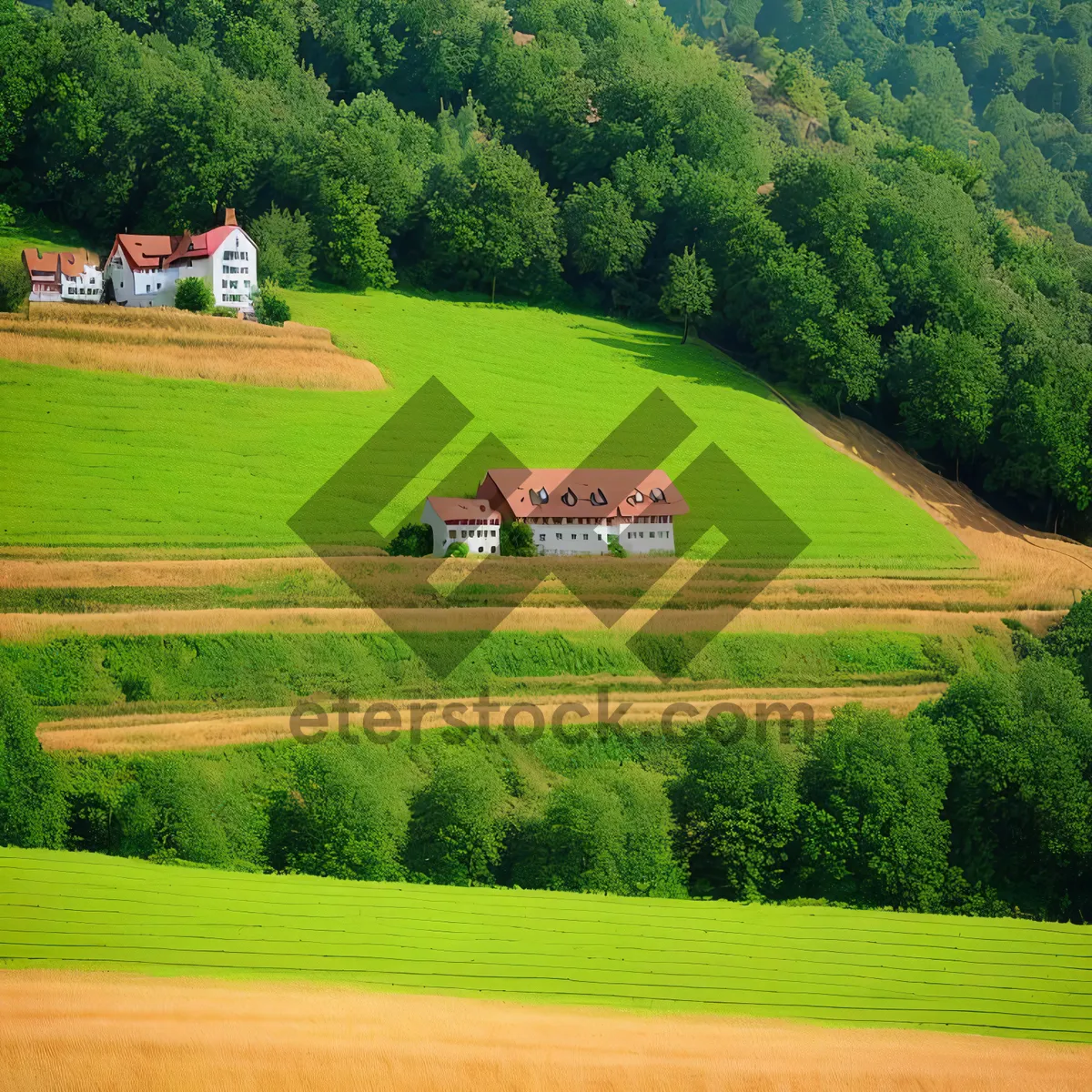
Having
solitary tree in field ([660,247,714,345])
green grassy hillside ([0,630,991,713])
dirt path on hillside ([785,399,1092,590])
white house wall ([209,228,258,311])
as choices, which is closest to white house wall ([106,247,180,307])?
white house wall ([209,228,258,311])

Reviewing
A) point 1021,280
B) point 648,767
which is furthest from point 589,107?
point 648,767

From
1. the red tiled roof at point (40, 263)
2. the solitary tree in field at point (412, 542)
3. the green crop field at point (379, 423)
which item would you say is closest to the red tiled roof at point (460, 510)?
the solitary tree in field at point (412, 542)

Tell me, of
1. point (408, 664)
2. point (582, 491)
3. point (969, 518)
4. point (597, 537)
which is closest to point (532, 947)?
point (408, 664)

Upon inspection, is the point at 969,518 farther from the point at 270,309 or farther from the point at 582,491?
the point at 270,309

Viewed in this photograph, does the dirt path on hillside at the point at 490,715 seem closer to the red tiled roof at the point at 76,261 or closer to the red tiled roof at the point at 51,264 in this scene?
the red tiled roof at the point at 51,264

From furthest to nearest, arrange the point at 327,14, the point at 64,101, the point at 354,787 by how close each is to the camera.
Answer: the point at 327,14, the point at 64,101, the point at 354,787

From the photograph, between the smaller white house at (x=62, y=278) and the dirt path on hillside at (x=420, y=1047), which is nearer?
the dirt path on hillside at (x=420, y=1047)

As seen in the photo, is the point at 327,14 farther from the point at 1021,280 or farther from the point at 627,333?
the point at 1021,280
